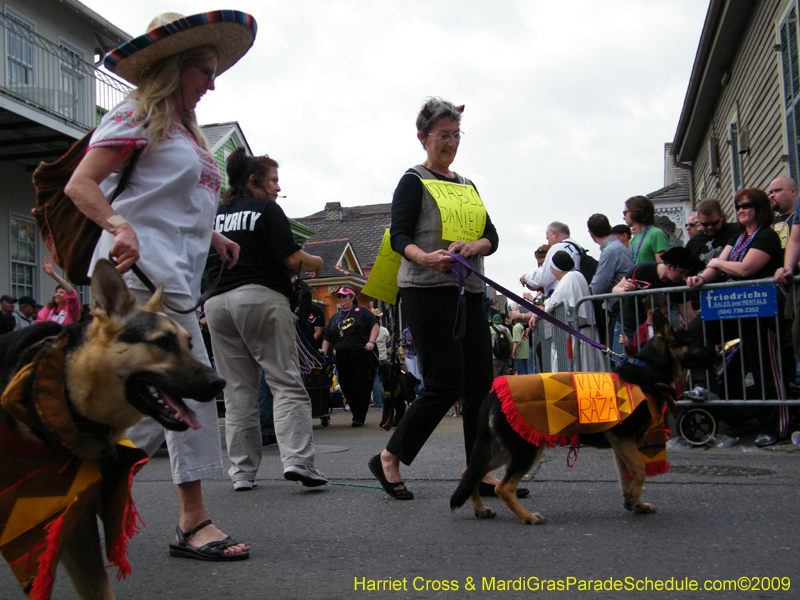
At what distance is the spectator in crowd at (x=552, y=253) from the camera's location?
7.46 metres

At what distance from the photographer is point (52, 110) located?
13297 millimetres

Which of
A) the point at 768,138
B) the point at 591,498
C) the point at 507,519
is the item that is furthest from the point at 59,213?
the point at 768,138

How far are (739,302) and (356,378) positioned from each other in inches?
222

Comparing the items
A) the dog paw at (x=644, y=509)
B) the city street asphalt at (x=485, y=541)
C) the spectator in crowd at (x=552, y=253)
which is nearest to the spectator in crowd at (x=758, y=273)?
the city street asphalt at (x=485, y=541)

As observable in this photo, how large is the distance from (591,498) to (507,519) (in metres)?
0.73

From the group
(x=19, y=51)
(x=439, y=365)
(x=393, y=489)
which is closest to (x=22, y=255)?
(x=19, y=51)

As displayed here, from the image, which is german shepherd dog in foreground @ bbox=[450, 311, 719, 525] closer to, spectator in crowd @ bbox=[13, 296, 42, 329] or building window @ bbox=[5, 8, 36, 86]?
spectator in crowd @ bbox=[13, 296, 42, 329]

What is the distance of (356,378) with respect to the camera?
10.2m

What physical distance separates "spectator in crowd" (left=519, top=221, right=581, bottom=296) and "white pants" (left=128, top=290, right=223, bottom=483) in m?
5.13

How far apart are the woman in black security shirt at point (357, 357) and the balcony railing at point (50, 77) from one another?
694 cm

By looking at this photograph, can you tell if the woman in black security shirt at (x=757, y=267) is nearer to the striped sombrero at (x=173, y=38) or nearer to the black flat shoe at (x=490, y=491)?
the black flat shoe at (x=490, y=491)

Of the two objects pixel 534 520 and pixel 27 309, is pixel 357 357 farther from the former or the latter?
pixel 534 520

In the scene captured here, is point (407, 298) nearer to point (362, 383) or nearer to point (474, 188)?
point (474, 188)

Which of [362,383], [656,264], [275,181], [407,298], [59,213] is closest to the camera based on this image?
[59,213]
